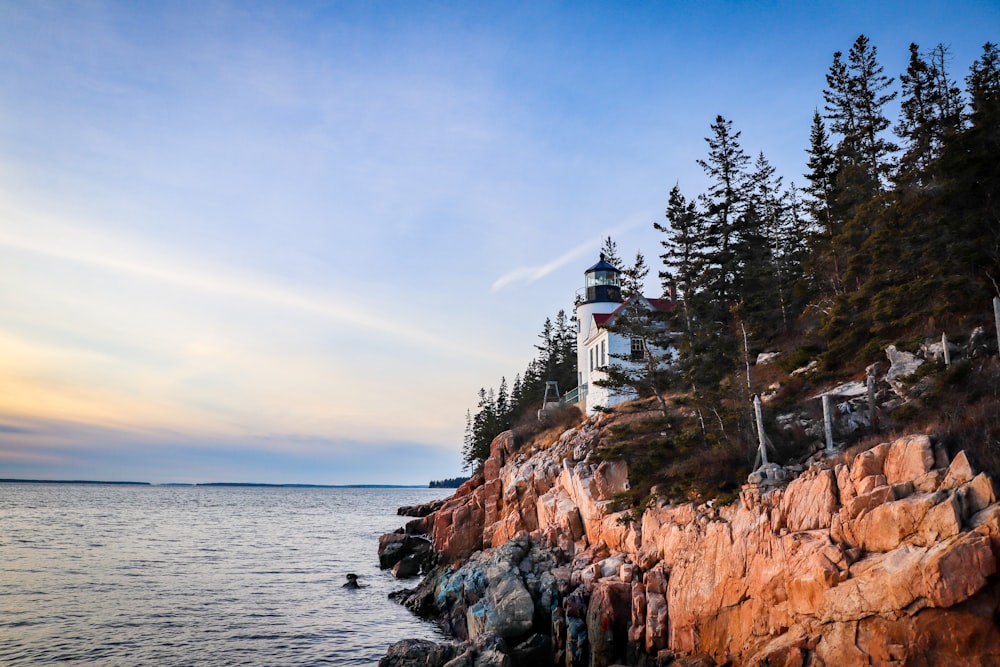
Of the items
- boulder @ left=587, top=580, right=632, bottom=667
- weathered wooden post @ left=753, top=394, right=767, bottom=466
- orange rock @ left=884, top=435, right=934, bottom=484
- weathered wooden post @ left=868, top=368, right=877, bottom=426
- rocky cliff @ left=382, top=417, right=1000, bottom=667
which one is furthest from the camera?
weathered wooden post @ left=753, top=394, right=767, bottom=466

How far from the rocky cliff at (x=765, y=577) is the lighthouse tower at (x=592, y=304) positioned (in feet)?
47.1

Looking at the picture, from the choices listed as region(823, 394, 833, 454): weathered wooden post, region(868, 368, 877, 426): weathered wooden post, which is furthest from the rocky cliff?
region(868, 368, 877, 426): weathered wooden post

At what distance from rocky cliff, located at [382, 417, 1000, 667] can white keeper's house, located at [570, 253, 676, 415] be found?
10323 mm

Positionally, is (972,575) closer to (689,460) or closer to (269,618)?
(689,460)

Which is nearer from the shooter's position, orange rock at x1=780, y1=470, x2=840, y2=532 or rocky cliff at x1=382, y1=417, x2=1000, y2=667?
rocky cliff at x1=382, y1=417, x2=1000, y2=667

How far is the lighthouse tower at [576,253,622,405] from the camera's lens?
3765cm

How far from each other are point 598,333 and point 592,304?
398 centimetres

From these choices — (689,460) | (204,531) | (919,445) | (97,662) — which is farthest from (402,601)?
(204,531)

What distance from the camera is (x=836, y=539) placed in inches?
495

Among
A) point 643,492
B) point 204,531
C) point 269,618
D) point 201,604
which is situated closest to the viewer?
point 643,492

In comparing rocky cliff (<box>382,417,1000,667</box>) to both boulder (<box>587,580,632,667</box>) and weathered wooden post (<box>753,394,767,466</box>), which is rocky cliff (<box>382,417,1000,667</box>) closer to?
boulder (<box>587,580,632,667</box>)

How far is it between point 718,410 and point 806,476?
7091 millimetres

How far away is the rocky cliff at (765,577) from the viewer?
10.6 meters

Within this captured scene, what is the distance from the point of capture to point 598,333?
35.4 metres
